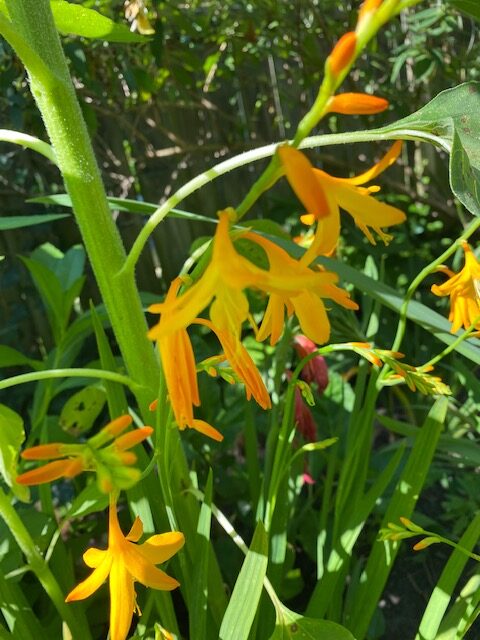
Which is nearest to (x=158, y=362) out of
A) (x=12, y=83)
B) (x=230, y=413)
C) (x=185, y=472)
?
(x=185, y=472)

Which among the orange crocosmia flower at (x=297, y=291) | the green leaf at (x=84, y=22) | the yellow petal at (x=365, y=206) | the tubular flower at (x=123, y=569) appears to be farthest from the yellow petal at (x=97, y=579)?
the green leaf at (x=84, y=22)

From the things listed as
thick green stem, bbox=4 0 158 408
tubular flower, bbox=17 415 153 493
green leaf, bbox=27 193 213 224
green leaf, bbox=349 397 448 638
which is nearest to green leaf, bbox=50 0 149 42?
thick green stem, bbox=4 0 158 408

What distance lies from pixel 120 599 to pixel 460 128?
0.42 m

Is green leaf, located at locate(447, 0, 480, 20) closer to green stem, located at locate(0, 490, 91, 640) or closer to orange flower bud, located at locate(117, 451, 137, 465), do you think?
orange flower bud, located at locate(117, 451, 137, 465)

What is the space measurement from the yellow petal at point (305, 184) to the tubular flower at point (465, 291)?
35 centimetres

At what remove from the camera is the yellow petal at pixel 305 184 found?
0.95 ft

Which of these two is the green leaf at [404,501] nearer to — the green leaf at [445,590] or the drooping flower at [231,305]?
the green leaf at [445,590]

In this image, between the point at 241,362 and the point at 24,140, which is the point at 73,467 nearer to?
the point at 241,362

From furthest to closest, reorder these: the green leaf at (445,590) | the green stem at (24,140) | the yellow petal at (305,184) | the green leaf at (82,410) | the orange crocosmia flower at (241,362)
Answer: the green leaf at (82,410), the green leaf at (445,590), the green stem at (24,140), the orange crocosmia flower at (241,362), the yellow petal at (305,184)

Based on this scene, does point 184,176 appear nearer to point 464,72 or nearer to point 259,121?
point 259,121

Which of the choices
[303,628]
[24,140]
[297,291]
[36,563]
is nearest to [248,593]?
[303,628]

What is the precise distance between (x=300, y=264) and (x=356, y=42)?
12cm

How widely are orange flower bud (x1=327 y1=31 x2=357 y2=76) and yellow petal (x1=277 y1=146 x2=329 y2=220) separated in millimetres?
50

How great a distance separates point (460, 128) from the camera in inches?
17.1
